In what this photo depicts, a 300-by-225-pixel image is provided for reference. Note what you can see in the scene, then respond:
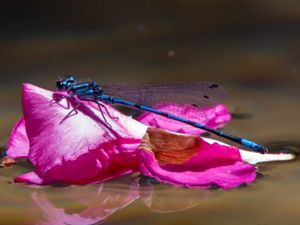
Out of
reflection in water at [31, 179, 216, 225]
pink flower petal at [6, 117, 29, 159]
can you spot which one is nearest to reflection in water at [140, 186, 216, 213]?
reflection in water at [31, 179, 216, 225]

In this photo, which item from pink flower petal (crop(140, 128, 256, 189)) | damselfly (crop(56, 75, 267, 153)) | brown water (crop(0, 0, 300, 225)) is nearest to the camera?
pink flower petal (crop(140, 128, 256, 189))

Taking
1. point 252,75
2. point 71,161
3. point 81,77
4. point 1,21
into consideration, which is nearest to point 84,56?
point 81,77

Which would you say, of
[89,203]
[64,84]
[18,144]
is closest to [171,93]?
[64,84]

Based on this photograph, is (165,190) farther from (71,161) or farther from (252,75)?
(252,75)

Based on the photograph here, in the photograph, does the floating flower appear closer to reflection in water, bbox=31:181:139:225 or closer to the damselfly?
reflection in water, bbox=31:181:139:225

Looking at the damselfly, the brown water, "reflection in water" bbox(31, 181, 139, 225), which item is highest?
the brown water

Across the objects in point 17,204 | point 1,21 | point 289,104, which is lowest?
point 17,204

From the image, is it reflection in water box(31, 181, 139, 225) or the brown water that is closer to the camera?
reflection in water box(31, 181, 139, 225)

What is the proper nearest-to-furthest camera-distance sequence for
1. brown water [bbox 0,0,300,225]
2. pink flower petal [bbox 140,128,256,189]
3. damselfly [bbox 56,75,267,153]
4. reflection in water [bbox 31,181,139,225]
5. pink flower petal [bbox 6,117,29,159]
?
reflection in water [bbox 31,181,139,225]
pink flower petal [bbox 140,128,256,189]
pink flower petal [bbox 6,117,29,159]
damselfly [bbox 56,75,267,153]
brown water [bbox 0,0,300,225]
